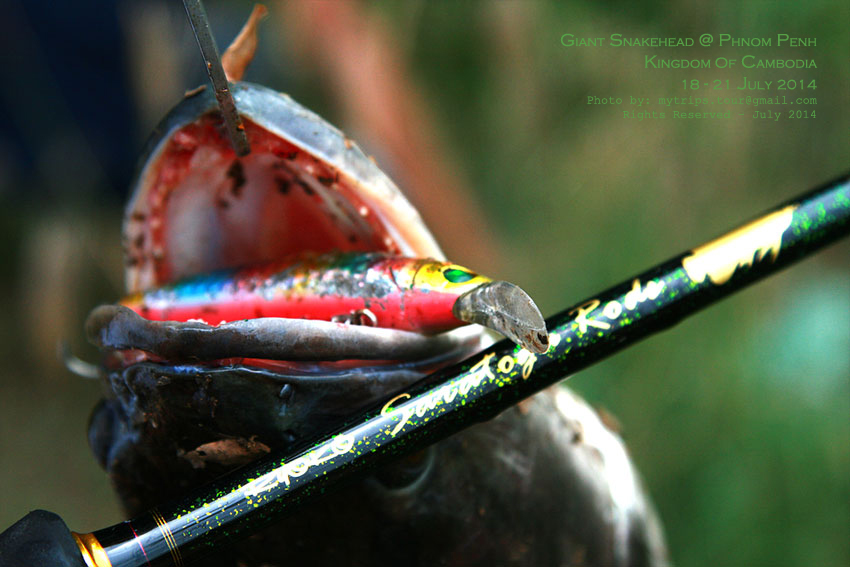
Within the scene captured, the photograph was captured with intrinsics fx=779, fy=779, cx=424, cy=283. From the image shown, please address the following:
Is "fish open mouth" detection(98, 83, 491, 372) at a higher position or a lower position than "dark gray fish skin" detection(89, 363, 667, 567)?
higher

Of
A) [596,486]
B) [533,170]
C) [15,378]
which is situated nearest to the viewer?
[596,486]

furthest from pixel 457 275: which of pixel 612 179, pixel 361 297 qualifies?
pixel 612 179

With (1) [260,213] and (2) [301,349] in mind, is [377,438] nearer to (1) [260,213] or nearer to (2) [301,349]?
(2) [301,349]

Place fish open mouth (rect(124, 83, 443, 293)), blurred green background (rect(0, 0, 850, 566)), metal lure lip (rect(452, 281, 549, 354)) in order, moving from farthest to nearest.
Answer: blurred green background (rect(0, 0, 850, 566)) < fish open mouth (rect(124, 83, 443, 293)) < metal lure lip (rect(452, 281, 549, 354))

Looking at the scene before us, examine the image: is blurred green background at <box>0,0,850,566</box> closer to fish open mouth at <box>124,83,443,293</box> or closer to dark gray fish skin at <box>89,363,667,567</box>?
dark gray fish skin at <box>89,363,667,567</box>

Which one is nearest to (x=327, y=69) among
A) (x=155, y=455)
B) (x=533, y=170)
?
(x=533, y=170)

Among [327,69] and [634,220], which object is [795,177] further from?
[327,69]

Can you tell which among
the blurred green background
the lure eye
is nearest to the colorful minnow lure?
the lure eye
